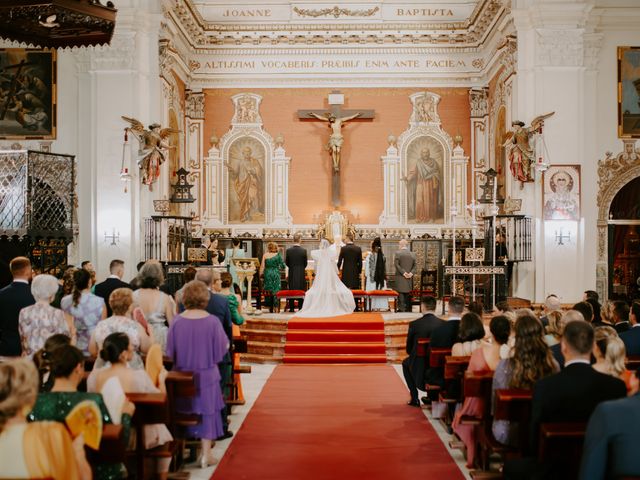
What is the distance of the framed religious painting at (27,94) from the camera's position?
17203mm

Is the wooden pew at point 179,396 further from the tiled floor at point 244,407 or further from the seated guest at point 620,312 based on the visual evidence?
the seated guest at point 620,312

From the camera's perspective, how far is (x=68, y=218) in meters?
A: 16.5

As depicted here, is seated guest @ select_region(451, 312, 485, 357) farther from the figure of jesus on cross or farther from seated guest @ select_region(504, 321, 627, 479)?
the figure of jesus on cross

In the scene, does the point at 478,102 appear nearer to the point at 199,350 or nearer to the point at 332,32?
the point at 332,32

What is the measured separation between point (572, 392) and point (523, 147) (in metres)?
12.6

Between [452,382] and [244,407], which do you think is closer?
Answer: [452,382]

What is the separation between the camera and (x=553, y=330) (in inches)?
268

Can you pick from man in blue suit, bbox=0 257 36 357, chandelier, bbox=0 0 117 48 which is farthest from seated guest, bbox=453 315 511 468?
chandelier, bbox=0 0 117 48

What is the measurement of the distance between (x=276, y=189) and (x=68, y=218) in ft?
23.8

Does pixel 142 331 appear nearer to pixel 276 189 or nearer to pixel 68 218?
pixel 68 218

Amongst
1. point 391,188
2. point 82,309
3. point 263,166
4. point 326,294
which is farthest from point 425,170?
point 82,309

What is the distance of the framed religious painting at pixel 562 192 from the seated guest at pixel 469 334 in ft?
32.0

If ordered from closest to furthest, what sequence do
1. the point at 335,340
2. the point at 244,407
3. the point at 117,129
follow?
1. the point at 244,407
2. the point at 335,340
3. the point at 117,129

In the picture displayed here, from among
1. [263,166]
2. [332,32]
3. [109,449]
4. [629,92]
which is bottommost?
[109,449]
